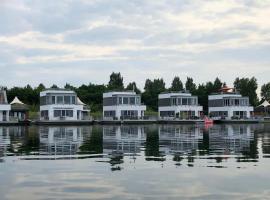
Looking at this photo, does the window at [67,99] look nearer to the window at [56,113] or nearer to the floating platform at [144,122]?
the window at [56,113]

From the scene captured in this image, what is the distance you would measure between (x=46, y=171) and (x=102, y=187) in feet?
14.0

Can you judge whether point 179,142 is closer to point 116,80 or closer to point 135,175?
point 135,175

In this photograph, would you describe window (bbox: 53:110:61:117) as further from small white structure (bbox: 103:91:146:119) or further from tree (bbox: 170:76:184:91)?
tree (bbox: 170:76:184:91)

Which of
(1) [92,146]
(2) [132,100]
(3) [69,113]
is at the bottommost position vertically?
(1) [92,146]

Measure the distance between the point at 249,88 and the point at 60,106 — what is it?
188 ft

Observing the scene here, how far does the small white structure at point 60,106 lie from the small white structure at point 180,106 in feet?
70.5

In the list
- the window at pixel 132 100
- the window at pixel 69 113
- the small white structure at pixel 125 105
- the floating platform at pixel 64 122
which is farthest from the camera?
the window at pixel 132 100

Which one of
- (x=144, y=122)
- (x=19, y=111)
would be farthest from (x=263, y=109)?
(x=19, y=111)

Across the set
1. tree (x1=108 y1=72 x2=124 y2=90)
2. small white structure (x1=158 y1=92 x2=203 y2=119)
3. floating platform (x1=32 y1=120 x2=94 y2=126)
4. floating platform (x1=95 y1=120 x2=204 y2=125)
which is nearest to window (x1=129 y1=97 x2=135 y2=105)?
floating platform (x1=95 y1=120 x2=204 y2=125)

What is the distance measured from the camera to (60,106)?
90625 millimetres

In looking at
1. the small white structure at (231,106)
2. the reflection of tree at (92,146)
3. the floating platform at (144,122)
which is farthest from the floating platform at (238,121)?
the reflection of tree at (92,146)

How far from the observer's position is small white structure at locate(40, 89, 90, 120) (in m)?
90.3

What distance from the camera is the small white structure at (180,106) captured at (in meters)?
104

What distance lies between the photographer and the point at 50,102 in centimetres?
9094
